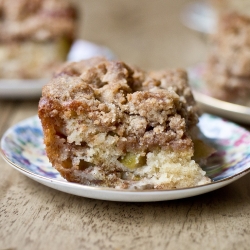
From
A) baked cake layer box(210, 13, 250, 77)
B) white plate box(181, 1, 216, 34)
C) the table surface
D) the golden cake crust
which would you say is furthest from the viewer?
white plate box(181, 1, 216, 34)

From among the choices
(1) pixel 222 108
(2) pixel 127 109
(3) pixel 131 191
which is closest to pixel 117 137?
(2) pixel 127 109

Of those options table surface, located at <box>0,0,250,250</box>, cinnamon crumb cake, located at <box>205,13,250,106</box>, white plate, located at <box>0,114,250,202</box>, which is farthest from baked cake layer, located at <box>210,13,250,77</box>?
table surface, located at <box>0,0,250,250</box>

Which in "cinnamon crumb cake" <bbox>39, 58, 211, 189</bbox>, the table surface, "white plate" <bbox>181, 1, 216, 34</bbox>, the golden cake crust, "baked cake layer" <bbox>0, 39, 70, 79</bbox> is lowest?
"white plate" <bbox>181, 1, 216, 34</bbox>

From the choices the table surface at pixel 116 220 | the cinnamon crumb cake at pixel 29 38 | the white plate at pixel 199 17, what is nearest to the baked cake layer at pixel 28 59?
the cinnamon crumb cake at pixel 29 38

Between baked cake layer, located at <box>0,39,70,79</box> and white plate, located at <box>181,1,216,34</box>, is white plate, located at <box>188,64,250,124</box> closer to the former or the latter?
baked cake layer, located at <box>0,39,70,79</box>

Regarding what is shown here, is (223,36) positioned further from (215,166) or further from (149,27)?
(149,27)

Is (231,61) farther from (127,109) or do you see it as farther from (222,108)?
(127,109)
